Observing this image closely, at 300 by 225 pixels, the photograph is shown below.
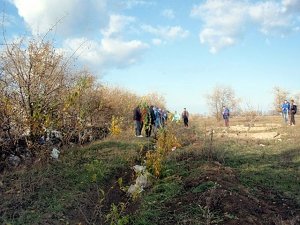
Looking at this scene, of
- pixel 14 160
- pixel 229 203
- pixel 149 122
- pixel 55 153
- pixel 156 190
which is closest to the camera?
pixel 229 203

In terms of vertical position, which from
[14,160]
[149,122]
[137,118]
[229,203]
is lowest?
[229,203]

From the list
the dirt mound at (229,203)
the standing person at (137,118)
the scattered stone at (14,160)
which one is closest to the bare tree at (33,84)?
the scattered stone at (14,160)

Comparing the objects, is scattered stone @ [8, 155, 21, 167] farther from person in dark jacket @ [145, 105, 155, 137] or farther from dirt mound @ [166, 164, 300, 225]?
person in dark jacket @ [145, 105, 155, 137]

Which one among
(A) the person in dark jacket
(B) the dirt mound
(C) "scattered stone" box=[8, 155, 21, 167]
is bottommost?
(B) the dirt mound

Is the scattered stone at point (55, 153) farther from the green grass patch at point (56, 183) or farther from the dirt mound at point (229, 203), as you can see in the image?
the dirt mound at point (229, 203)

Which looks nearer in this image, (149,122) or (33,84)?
(33,84)

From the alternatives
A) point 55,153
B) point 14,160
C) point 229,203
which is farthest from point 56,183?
point 229,203

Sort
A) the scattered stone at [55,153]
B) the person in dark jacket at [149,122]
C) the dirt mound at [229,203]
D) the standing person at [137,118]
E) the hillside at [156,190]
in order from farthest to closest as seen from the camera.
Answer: the standing person at [137,118] < the person in dark jacket at [149,122] < the scattered stone at [55,153] < the hillside at [156,190] < the dirt mound at [229,203]

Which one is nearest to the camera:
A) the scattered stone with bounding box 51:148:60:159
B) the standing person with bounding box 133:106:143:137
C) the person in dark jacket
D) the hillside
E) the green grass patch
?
the hillside

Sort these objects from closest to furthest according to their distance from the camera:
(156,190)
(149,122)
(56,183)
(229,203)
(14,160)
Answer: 1. (229,203)
2. (156,190)
3. (56,183)
4. (14,160)
5. (149,122)

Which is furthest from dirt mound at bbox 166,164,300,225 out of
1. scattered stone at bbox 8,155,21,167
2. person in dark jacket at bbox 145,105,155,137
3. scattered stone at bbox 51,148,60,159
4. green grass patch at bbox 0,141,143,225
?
person in dark jacket at bbox 145,105,155,137

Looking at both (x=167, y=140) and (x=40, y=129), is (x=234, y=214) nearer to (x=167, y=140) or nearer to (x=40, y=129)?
(x=167, y=140)

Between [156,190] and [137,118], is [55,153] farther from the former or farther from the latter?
[137,118]

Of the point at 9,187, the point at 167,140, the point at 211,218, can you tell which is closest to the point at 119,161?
the point at 167,140
